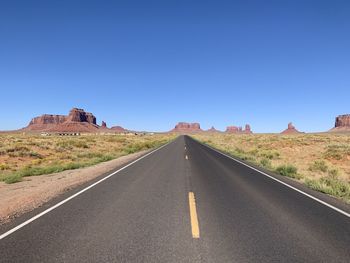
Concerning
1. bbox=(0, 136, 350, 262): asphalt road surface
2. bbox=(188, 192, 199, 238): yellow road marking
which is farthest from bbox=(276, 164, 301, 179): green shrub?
bbox=(188, 192, 199, 238): yellow road marking

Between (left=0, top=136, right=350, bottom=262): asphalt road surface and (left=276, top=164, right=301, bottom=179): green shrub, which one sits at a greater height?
(left=0, top=136, right=350, bottom=262): asphalt road surface

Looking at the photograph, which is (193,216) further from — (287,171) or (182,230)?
(287,171)

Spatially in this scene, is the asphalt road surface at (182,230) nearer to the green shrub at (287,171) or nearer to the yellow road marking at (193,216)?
the yellow road marking at (193,216)

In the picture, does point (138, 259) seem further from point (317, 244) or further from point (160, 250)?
point (317, 244)

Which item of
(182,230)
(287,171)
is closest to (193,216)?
(182,230)

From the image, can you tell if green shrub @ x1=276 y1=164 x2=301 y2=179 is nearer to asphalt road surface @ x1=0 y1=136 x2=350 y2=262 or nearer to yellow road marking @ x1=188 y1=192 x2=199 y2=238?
asphalt road surface @ x1=0 y1=136 x2=350 y2=262

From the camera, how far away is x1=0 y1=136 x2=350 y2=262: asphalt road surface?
5.05 m

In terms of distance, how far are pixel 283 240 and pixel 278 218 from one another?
167 centimetres

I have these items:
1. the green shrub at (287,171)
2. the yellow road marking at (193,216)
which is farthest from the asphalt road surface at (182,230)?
the green shrub at (287,171)

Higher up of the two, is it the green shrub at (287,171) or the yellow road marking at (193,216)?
the yellow road marking at (193,216)

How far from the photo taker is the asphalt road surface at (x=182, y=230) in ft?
16.6

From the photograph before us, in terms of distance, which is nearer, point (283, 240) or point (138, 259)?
point (138, 259)

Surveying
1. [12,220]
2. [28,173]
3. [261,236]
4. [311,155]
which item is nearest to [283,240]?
[261,236]

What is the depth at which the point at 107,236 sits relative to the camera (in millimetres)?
5859
